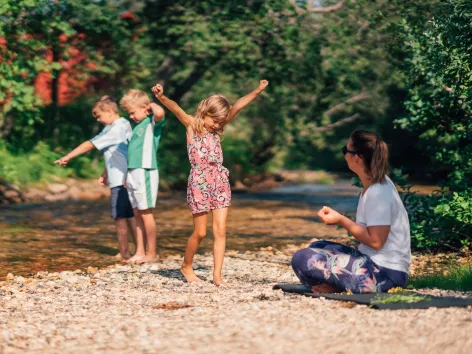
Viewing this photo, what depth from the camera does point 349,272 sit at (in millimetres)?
5906

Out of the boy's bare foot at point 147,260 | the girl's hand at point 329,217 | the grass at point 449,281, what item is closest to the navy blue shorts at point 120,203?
the boy's bare foot at point 147,260

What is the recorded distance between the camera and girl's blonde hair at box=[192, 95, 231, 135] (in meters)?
7.12

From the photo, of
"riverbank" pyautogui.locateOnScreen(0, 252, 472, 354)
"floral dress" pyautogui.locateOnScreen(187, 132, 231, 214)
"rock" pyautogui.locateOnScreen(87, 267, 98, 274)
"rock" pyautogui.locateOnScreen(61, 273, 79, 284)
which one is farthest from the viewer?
"rock" pyautogui.locateOnScreen(87, 267, 98, 274)

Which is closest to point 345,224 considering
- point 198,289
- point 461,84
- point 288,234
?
point 198,289

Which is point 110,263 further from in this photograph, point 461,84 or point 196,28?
point 196,28

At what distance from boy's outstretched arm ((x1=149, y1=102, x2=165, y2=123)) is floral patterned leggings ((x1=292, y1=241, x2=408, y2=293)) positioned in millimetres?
3344

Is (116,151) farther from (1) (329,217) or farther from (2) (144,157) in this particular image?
(1) (329,217)

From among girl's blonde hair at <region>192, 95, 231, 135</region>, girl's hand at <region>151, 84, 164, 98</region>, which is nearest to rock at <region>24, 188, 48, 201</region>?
girl's hand at <region>151, 84, 164, 98</region>

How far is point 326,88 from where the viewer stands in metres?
20.4

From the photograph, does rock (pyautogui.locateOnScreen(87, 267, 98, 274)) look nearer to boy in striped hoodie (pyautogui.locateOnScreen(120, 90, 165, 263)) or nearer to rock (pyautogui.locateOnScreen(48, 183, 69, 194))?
boy in striped hoodie (pyautogui.locateOnScreen(120, 90, 165, 263))

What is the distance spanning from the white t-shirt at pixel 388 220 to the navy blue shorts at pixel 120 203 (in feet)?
13.5

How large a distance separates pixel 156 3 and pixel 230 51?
2.58 meters

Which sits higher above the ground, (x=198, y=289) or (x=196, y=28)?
(x=196, y=28)

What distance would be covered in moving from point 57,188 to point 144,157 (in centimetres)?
931
